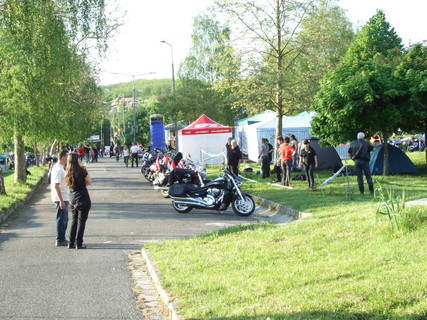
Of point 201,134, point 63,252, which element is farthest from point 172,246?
point 201,134

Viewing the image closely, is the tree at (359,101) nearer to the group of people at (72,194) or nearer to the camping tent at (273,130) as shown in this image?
the camping tent at (273,130)

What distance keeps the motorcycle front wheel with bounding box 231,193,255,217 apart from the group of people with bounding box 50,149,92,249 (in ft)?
16.2

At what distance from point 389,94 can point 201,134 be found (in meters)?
15.4

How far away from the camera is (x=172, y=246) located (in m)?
10.1

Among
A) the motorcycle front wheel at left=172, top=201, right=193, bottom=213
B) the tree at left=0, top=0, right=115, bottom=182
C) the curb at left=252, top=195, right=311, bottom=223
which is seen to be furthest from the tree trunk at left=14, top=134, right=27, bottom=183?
the curb at left=252, top=195, right=311, bottom=223

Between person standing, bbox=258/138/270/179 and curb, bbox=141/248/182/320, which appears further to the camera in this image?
person standing, bbox=258/138/270/179

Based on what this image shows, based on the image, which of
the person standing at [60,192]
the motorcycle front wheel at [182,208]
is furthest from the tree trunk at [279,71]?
the person standing at [60,192]

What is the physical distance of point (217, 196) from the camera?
15.5 m

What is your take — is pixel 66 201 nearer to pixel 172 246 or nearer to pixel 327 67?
pixel 172 246

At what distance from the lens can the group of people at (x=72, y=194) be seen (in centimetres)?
1066

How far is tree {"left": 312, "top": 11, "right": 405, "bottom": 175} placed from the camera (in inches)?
882

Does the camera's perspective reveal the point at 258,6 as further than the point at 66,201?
Yes

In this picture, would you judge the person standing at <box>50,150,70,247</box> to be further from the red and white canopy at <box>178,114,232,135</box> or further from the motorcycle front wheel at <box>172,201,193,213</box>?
the red and white canopy at <box>178,114,232,135</box>

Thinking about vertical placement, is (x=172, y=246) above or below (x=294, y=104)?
below
